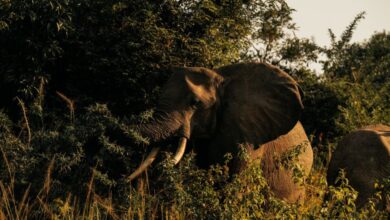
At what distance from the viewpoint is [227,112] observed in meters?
9.02

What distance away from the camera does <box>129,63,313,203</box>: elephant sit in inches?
340

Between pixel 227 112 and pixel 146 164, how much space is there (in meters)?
1.32

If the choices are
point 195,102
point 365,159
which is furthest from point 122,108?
point 365,159

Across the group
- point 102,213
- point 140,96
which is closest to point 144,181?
point 102,213

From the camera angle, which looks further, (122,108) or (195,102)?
(122,108)

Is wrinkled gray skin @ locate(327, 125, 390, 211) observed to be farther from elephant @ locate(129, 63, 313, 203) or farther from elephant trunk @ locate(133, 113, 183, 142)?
elephant trunk @ locate(133, 113, 183, 142)

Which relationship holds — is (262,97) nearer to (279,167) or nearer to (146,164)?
(279,167)

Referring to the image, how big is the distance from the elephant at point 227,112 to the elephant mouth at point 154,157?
0.01 m

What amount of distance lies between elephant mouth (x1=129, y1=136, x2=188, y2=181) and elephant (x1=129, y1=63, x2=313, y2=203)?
0.04ft

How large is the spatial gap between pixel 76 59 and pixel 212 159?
2.75 meters

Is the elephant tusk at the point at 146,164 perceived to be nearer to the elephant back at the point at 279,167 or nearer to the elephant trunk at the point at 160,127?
the elephant trunk at the point at 160,127

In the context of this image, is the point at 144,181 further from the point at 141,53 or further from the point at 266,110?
the point at 141,53

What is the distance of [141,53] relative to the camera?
10.4 meters

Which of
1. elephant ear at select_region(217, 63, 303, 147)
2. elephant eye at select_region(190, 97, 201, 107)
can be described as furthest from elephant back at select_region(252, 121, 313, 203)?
elephant eye at select_region(190, 97, 201, 107)
